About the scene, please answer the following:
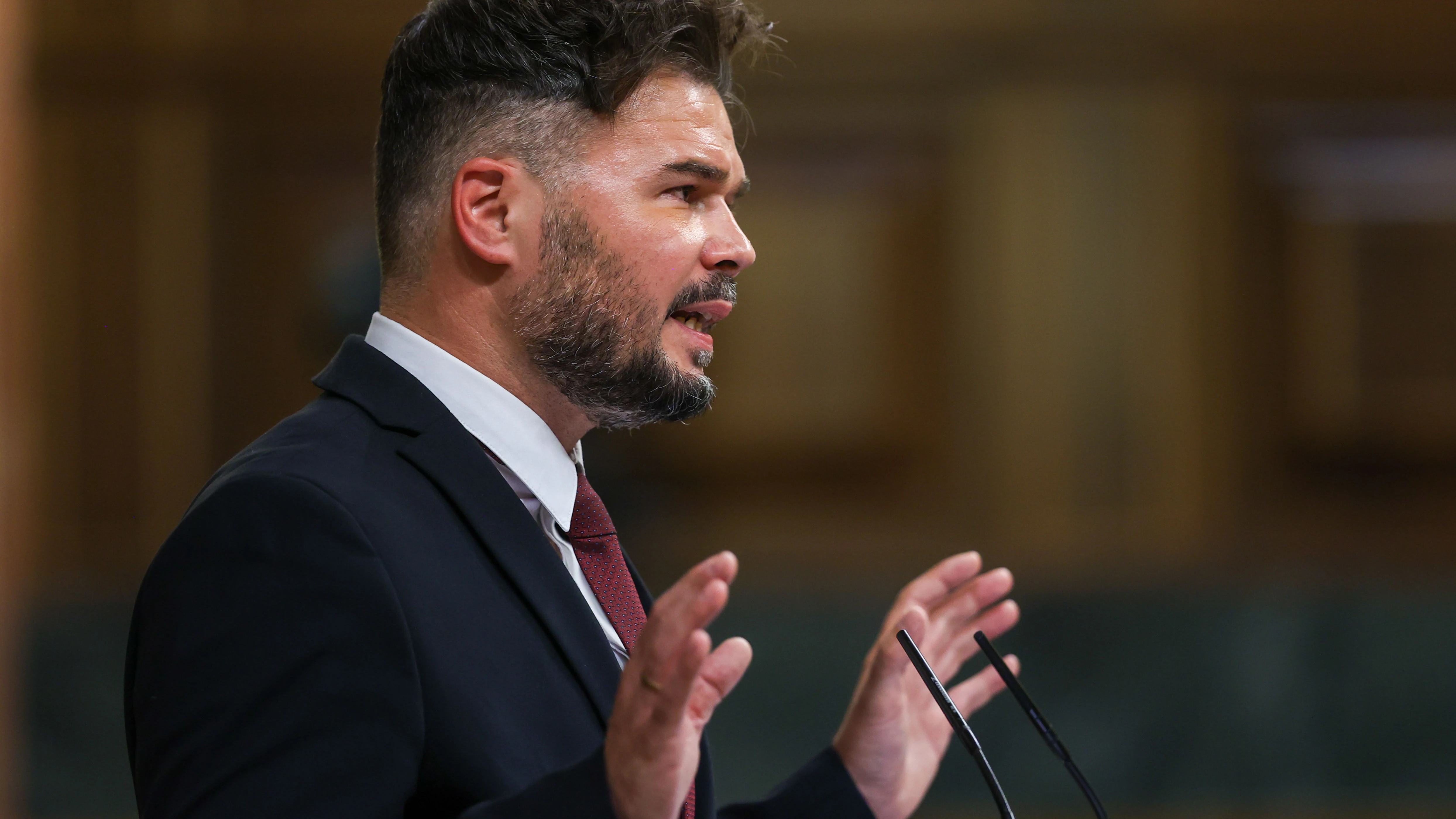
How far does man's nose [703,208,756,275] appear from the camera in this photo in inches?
62.2

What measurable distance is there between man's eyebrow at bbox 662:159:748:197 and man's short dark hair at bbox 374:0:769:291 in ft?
0.29

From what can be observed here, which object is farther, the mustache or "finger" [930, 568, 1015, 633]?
"finger" [930, 568, 1015, 633]

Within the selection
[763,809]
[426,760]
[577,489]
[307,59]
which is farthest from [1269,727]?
[307,59]

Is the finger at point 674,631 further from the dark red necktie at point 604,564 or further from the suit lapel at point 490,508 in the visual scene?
the dark red necktie at point 604,564

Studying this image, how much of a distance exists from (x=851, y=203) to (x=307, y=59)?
2.11 m

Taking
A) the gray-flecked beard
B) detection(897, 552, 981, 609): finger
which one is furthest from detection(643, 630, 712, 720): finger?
detection(897, 552, 981, 609): finger

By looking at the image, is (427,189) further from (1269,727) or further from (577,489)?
(1269,727)

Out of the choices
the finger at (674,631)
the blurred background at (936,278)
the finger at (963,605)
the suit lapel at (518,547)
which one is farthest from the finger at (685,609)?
the blurred background at (936,278)

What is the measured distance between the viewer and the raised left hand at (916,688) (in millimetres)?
1717

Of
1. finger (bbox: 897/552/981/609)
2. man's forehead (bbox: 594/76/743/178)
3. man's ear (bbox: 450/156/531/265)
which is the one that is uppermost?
man's forehead (bbox: 594/76/743/178)

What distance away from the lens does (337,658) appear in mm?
1179

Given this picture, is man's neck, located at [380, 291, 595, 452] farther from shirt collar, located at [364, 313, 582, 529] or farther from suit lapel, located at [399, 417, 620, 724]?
suit lapel, located at [399, 417, 620, 724]

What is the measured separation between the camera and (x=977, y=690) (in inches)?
72.2

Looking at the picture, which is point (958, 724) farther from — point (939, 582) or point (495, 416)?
point (495, 416)
